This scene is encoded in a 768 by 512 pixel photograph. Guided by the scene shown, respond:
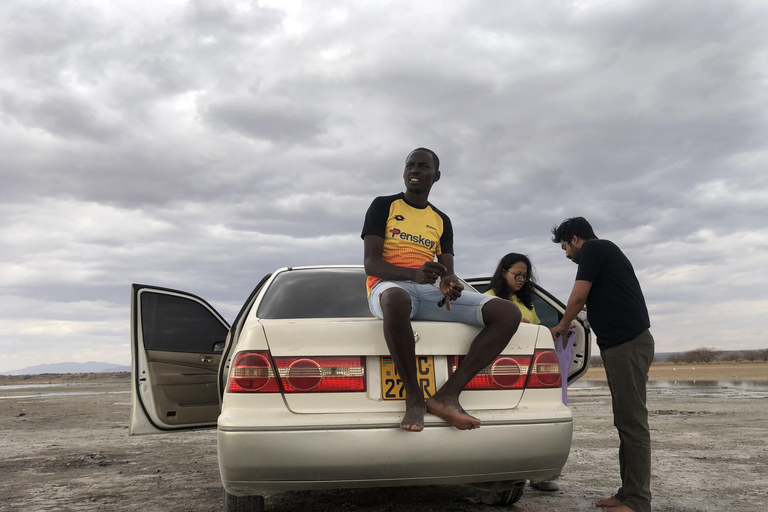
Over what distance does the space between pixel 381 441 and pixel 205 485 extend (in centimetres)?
264

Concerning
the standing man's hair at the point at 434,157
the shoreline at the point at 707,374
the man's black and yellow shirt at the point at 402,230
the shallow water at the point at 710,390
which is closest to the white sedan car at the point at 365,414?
the man's black and yellow shirt at the point at 402,230

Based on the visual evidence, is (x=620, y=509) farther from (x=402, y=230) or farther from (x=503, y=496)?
(x=402, y=230)

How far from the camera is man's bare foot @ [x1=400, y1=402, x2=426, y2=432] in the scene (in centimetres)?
252

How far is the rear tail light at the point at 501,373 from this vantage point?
2.80 metres

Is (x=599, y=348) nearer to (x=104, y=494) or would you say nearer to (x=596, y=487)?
(x=596, y=487)

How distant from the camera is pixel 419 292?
9.59 feet

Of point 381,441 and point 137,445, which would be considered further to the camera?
point 137,445

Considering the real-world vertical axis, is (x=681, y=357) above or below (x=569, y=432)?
below

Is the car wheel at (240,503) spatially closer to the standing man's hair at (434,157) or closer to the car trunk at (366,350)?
the car trunk at (366,350)

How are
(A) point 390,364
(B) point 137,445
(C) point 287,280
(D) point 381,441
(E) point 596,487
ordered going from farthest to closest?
(B) point 137,445
(E) point 596,487
(C) point 287,280
(A) point 390,364
(D) point 381,441

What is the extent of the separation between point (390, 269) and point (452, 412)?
2.75ft

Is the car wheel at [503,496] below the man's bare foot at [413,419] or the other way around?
below

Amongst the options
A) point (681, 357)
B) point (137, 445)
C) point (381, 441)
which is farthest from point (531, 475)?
point (681, 357)

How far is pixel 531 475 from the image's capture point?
2.75m
